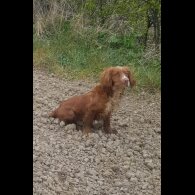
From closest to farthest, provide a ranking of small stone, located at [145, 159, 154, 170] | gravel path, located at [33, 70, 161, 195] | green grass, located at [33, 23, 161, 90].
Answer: gravel path, located at [33, 70, 161, 195] → small stone, located at [145, 159, 154, 170] → green grass, located at [33, 23, 161, 90]

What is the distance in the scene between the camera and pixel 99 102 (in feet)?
20.2

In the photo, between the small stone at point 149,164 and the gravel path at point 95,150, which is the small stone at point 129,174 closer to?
the gravel path at point 95,150

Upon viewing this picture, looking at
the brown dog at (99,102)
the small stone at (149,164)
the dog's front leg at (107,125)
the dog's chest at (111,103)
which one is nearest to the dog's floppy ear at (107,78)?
the brown dog at (99,102)

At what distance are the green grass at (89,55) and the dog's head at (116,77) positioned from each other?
12 centimetres

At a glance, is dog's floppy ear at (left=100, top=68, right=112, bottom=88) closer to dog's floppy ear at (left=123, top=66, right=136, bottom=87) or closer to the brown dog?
the brown dog

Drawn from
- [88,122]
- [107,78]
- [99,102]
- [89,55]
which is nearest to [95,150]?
[88,122]

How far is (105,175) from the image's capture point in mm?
6094

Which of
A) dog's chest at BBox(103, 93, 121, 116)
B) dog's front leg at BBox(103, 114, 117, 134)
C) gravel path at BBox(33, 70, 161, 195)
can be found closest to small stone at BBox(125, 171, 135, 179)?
gravel path at BBox(33, 70, 161, 195)

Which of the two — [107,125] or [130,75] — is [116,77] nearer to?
[130,75]

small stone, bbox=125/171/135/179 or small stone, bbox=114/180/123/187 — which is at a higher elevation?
small stone, bbox=125/171/135/179

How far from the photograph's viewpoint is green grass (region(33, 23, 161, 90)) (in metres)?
6.26

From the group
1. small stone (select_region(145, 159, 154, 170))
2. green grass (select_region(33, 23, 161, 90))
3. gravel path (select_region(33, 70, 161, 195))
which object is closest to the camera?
gravel path (select_region(33, 70, 161, 195))
